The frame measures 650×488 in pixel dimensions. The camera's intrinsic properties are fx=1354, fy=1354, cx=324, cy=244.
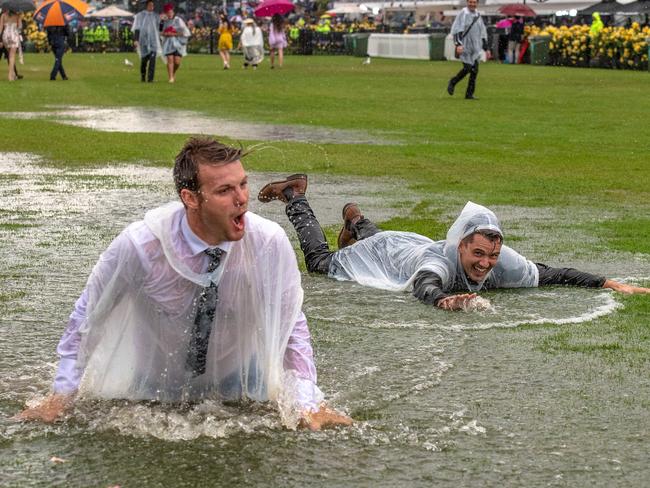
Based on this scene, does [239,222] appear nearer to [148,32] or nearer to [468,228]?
[468,228]

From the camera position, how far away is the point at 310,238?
8297mm

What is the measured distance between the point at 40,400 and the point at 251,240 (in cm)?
114

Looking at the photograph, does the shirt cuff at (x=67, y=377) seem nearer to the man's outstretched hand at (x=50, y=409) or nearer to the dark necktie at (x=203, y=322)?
the man's outstretched hand at (x=50, y=409)

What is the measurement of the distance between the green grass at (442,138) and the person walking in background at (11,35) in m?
Result: 0.73

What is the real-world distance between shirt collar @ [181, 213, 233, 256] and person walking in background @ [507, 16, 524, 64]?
42681mm

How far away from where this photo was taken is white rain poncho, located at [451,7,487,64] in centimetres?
2447

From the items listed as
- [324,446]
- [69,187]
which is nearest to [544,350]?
[324,446]

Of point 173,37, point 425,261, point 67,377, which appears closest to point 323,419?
point 67,377

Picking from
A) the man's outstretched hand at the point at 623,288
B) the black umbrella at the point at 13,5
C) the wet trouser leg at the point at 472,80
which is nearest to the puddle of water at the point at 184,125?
the wet trouser leg at the point at 472,80

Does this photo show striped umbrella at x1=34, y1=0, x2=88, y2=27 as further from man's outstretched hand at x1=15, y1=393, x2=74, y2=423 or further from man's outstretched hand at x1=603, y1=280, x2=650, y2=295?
man's outstretched hand at x1=15, y1=393, x2=74, y2=423

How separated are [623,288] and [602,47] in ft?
115

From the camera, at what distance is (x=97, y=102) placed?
23.7 metres

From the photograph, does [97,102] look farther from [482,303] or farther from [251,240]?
[251,240]

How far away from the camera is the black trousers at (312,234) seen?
8.21m
